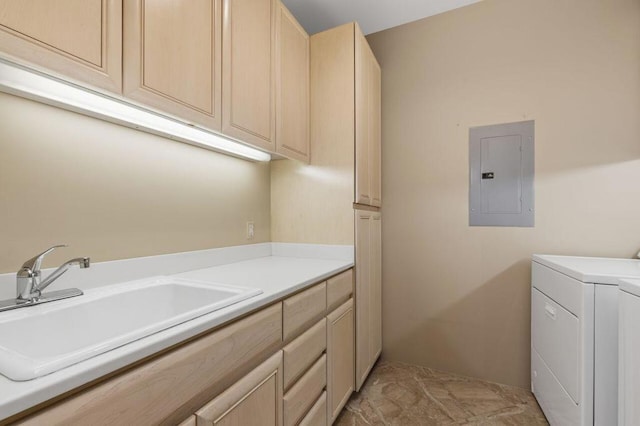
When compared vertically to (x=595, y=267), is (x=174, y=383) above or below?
below

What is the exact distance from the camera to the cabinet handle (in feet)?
5.27

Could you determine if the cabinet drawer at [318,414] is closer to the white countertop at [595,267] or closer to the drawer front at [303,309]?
the drawer front at [303,309]

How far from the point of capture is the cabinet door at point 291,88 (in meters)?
1.68

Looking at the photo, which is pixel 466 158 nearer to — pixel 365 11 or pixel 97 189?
pixel 365 11

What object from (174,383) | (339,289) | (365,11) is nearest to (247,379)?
(174,383)

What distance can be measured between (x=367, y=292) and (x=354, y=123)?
1.14m

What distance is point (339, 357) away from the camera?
5.41 feet

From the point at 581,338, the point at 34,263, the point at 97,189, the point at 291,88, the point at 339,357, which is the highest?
the point at 291,88

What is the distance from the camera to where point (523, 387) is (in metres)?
2.06

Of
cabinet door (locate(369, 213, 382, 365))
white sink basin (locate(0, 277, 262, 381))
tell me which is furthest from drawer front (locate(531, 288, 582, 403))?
white sink basin (locate(0, 277, 262, 381))

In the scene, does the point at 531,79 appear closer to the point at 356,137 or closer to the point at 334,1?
the point at 356,137

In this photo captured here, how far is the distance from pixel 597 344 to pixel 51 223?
2159 mm

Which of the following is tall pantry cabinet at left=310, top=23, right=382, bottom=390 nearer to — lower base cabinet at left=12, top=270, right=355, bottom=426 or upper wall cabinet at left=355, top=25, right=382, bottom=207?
upper wall cabinet at left=355, top=25, right=382, bottom=207

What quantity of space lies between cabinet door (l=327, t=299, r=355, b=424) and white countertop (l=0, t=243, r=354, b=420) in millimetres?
260
